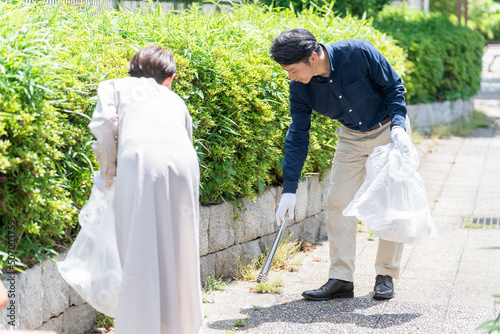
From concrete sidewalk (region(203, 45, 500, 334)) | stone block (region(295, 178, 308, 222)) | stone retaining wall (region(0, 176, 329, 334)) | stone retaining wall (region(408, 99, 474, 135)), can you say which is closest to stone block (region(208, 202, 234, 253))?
stone retaining wall (region(0, 176, 329, 334))

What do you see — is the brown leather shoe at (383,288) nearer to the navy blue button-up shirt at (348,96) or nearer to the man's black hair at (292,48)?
the navy blue button-up shirt at (348,96)

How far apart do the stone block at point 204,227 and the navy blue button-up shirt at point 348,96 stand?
2.03 feet

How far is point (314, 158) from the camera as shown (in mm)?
5527

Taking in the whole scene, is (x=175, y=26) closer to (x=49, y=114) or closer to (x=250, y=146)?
(x=250, y=146)

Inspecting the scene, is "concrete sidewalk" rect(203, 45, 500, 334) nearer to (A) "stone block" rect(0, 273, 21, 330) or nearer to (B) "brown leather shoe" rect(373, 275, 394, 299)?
(B) "brown leather shoe" rect(373, 275, 394, 299)

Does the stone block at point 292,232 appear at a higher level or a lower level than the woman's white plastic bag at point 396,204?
lower

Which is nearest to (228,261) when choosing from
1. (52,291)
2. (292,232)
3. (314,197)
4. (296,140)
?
(292,232)

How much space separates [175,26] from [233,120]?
793 mm

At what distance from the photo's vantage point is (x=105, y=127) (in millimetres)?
2988

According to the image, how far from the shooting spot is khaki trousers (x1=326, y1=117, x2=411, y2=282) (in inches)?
172

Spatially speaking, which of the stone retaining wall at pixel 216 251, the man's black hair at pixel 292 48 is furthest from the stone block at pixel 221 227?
the man's black hair at pixel 292 48

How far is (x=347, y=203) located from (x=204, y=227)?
100 centimetres

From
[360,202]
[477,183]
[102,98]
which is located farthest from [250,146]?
[477,183]

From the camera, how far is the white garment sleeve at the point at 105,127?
299cm
